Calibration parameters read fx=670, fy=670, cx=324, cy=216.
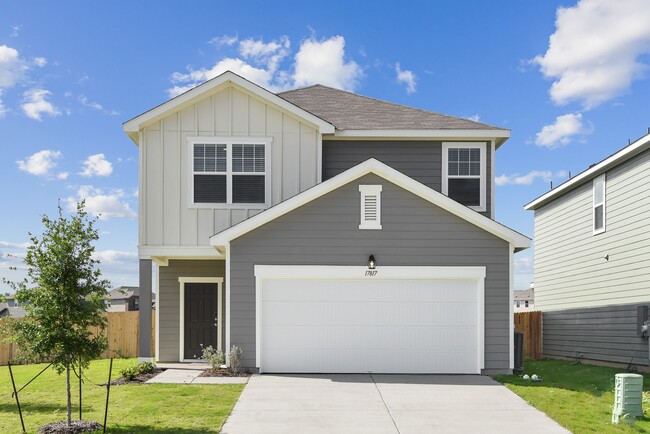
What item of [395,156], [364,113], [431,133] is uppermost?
[364,113]

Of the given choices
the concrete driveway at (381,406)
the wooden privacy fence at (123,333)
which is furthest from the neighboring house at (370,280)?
the wooden privacy fence at (123,333)

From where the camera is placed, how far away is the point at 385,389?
11.9m

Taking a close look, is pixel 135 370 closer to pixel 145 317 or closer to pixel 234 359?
pixel 145 317

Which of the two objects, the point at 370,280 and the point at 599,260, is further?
the point at 599,260

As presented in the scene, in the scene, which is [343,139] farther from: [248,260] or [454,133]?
[248,260]

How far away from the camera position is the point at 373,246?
1363cm

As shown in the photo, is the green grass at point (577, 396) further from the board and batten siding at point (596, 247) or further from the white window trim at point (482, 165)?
the white window trim at point (482, 165)

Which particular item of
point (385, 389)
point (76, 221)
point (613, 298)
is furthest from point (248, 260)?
point (613, 298)

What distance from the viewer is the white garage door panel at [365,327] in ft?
44.7

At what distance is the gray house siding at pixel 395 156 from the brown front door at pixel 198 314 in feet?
13.8

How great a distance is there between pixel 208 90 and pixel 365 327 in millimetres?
6322

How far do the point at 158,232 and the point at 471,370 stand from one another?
743 cm

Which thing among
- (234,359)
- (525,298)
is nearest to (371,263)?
(234,359)

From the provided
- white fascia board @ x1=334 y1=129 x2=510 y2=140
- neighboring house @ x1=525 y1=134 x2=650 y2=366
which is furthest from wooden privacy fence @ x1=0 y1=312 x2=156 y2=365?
Answer: neighboring house @ x1=525 y1=134 x2=650 y2=366
